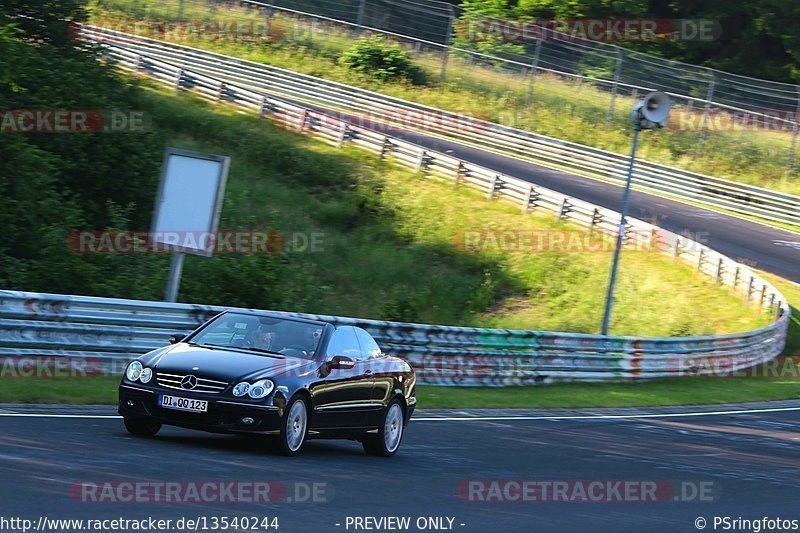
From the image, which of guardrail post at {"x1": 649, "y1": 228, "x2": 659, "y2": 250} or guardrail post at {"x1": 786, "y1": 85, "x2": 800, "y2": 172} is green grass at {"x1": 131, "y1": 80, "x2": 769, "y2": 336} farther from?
guardrail post at {"x1": 786, "y1": 85, "x2": 800, "y2": 172}

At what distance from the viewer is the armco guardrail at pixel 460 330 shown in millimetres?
14477

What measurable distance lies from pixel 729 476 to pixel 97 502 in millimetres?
7626

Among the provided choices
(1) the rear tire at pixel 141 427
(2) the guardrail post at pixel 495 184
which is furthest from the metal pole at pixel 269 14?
(1) the rear tire at pixel 141 427

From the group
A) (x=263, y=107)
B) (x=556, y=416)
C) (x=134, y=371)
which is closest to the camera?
(x=134, y=371)

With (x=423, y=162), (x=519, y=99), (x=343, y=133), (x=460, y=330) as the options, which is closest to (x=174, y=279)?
(x=460, y=330)

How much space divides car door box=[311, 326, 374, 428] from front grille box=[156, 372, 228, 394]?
1.03m

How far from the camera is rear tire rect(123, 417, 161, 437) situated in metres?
10.5

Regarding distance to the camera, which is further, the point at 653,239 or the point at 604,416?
the point at 653,239

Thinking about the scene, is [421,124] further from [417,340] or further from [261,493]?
[261,493]

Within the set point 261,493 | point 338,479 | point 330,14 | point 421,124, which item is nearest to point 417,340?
point 338,479

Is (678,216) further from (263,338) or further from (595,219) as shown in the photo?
(263,338)

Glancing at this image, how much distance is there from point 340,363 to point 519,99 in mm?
44884

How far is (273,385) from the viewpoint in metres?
10.3

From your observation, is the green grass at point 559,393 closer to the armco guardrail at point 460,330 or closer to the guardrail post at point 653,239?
the armco guardrail at point 460,330
